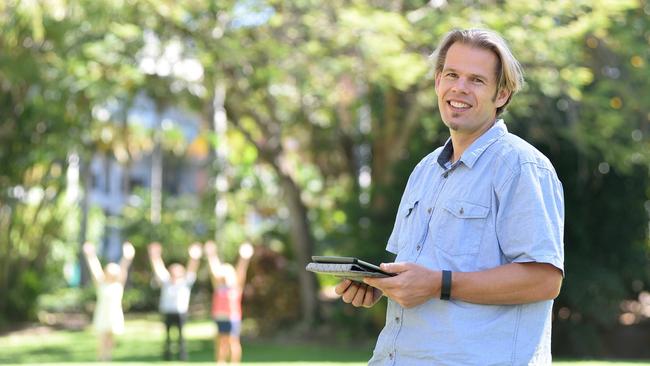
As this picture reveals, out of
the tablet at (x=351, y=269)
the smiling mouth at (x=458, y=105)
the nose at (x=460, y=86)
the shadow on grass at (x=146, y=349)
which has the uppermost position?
the nose at (x=460, y=86)

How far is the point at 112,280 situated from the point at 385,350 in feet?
43.9

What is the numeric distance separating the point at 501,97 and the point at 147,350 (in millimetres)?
18660

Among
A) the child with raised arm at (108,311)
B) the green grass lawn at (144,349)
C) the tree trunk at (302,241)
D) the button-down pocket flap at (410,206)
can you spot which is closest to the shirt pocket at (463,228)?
the button-down pocket flap at (410,206)

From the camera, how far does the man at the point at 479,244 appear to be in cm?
279

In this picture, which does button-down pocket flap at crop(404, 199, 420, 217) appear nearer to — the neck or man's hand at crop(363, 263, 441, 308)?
the neck

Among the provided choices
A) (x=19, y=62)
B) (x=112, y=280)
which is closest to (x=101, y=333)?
(x=112, y=280)

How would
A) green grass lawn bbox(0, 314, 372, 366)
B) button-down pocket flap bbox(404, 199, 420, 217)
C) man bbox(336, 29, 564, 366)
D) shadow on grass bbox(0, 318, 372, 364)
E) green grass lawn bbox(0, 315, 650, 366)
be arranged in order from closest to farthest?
man bbox(336, 29, 564, 366), button-down pocket flap bbox(404, 199, 420, 217), green grass lawn bbox(0, 315, 650, 366), green grass lawn bbox(0, 314, 372, 366), shadow on grass bbox(0, 318, 372, 364)

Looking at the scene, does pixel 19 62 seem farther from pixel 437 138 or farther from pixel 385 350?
pixel 385 350

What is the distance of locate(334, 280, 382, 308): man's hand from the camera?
317 cm

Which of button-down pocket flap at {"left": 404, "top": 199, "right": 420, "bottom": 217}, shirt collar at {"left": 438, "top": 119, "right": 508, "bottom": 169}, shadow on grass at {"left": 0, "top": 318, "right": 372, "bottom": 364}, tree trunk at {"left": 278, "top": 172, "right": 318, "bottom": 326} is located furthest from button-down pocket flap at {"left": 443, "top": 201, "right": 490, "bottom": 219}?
tree trunk at {"left": 278, "top": 172, "right": 318, "bottom": 326}

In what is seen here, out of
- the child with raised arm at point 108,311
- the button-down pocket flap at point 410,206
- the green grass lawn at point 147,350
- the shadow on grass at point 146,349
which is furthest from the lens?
the shadow on grass at point 146,349

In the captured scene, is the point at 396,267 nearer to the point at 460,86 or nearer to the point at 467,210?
the point at 467,210

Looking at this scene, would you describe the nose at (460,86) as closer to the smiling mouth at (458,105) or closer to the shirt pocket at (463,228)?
the smiling mouth at (458,105)

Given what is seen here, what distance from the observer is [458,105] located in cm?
300
